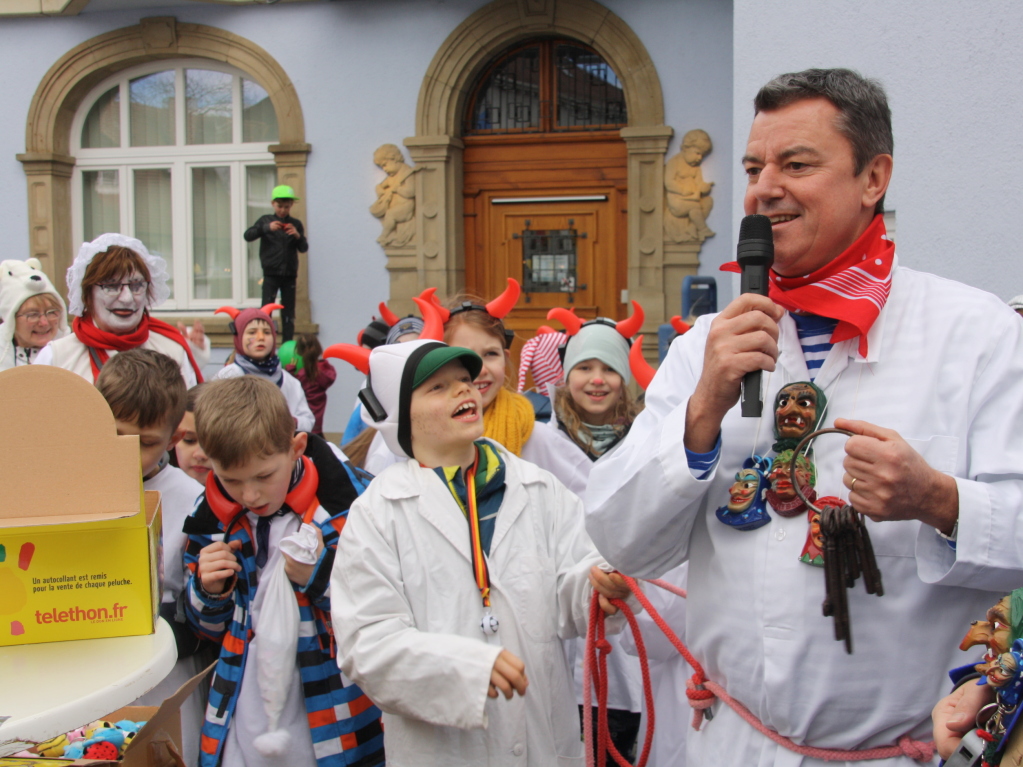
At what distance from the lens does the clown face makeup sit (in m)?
4.09

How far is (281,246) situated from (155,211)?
2.61 metres

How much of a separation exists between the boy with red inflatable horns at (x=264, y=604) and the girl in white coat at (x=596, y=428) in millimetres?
919

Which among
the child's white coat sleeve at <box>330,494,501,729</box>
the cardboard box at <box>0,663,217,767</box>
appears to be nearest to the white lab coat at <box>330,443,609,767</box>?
the child's white coat sleeve at <box>330,494,501,729</box>

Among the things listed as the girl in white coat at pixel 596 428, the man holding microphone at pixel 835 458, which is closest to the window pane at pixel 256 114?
the girl in white coat at pixel 596 428

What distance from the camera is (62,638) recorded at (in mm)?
1667

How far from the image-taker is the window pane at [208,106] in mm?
10812

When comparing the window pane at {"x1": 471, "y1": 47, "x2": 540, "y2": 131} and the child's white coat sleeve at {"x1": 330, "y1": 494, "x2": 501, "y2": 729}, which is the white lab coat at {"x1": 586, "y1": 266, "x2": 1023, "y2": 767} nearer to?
the child's white coat sleeve at {"x1": 330, "y1": 494, "x2": 501, "y2": 729}

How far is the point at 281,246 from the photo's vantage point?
31.9ft

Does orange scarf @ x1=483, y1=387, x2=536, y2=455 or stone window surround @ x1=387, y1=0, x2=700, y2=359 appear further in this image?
stone window surround @ x1=387, y1=0, x2=700, y2=359

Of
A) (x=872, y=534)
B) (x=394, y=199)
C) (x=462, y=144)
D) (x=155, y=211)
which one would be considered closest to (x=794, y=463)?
(x=872, y=534)

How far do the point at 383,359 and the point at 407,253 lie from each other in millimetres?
7711

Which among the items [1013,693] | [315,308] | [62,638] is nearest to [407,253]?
[315,308]

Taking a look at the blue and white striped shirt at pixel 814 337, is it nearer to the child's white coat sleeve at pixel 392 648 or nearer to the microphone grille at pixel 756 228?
the microphone grille at pixel 756 228

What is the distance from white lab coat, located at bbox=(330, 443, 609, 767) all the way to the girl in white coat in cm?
83
